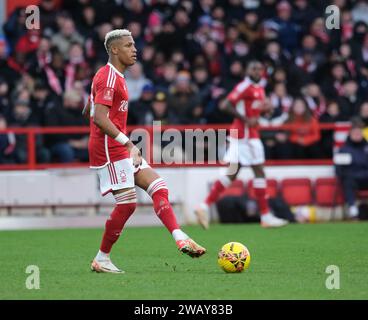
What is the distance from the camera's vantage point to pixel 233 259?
9727mm

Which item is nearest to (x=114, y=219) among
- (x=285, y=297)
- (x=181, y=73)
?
(x=285, y=297)

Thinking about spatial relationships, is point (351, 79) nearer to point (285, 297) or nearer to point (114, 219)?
point (114, 219)

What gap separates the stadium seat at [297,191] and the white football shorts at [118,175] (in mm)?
8582

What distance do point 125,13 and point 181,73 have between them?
93.6 inches

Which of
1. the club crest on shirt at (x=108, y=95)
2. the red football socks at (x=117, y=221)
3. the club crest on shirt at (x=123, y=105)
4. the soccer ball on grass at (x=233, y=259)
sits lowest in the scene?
the soccer ball on grass at (x=233, y=259)

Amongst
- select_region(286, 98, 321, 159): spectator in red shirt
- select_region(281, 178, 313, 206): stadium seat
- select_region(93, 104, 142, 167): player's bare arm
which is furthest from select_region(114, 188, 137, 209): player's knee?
select_region(286, 98, 321, 159): spectator in red shirt

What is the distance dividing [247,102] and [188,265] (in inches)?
240

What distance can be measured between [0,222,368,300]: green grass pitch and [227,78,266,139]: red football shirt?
4.91ft

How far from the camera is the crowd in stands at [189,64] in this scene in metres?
18.4

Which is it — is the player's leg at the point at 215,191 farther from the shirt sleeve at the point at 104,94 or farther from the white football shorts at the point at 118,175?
the shirt sleeve at the point at 104,94

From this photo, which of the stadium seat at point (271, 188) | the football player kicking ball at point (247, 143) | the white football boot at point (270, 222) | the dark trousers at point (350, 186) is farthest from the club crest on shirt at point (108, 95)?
the dark trousers at point (350, 186)

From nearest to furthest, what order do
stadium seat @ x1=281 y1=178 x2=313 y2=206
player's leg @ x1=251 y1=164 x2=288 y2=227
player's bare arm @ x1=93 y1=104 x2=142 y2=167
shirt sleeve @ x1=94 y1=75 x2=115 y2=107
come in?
player's bare arm @ x1=93 y1=104 x2=142 y2=167, shirt sleeve @ x1=94 y1=75 x2=115 y2=107, player's leg @ x1=251 y1=164 x2=288 y2=227, stadium seat @ x1=281 y1=178 x2=313 y2=206

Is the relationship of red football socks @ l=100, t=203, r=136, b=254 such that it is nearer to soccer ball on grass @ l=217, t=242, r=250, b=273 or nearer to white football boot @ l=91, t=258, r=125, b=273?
white football boot @ l=91, t=258, r=125, b=273

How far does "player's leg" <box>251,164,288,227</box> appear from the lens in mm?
16062
